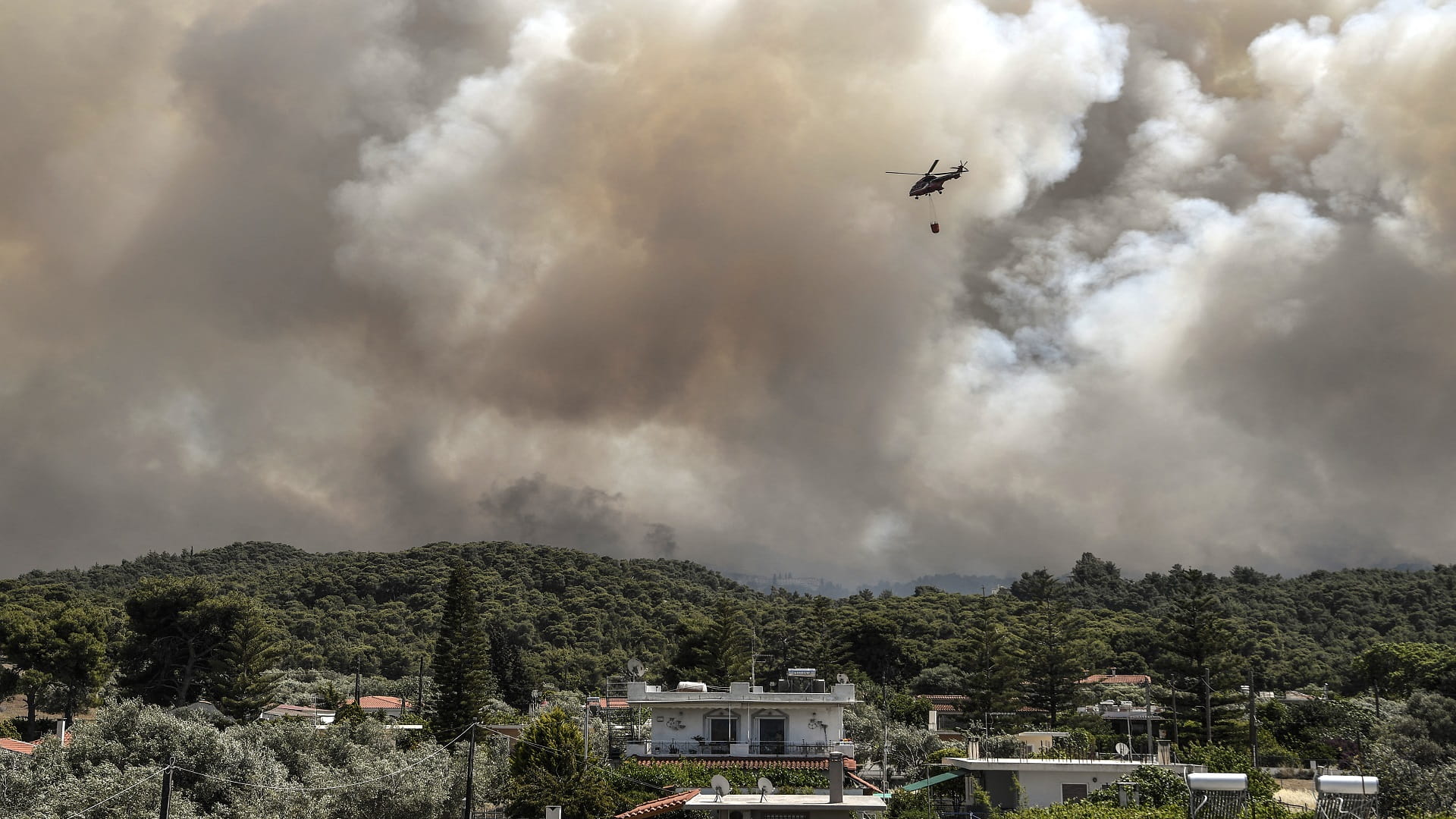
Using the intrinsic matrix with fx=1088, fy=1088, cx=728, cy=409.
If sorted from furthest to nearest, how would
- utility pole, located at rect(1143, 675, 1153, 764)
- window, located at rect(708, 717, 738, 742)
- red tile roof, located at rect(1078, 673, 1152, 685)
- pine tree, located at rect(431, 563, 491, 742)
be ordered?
red tile roof, located at rect(1078, 673, 1152, 685) < pine tree, located at rect(431, 563, 491, 742) < utility pole, located at rect(1143, 675, 1153, 764) < window, located at rect(708, 717, 738, 742)

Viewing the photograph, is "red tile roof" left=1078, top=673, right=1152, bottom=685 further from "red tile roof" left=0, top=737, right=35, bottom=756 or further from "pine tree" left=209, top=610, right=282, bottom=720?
"red tile roof" left=0, top=737, right=35, bottom=756

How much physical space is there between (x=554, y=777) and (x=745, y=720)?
33.1ft

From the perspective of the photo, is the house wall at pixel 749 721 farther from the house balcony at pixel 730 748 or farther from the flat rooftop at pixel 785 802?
the flat rooftop at pixel 785 802

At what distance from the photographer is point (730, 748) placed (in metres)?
39.9

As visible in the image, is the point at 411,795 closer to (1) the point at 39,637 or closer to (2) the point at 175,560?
(1) the point at 39,637

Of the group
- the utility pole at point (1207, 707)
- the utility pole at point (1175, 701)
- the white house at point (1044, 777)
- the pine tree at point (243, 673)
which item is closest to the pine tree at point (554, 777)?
the white house at point (1044, 777)

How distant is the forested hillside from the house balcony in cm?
2085

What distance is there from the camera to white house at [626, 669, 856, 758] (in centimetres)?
3997

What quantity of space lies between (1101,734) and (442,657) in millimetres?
30939

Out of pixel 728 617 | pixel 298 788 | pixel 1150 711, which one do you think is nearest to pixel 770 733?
pixel 298 788

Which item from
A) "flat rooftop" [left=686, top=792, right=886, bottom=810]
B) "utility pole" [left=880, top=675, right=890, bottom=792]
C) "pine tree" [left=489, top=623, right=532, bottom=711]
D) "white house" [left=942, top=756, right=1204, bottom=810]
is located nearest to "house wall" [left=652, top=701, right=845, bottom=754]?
"utility pole" [left=880, top=675, right=890, bottom=792]

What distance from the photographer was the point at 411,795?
1097 inches

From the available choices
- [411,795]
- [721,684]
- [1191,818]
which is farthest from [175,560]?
[1191,818]

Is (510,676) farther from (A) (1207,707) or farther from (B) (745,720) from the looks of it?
(A) (1207,707)
